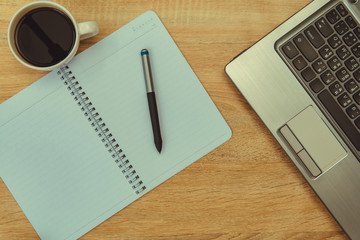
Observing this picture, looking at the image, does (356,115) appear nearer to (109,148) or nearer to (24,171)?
(109,148)

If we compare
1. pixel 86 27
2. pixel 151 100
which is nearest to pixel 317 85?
pixel 151 100

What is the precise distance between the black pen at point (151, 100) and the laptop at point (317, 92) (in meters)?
0.13

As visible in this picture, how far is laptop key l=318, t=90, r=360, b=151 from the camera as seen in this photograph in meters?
0.48

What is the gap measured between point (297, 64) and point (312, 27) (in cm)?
6

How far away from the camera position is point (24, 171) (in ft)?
1.64

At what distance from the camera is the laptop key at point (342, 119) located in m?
0.48

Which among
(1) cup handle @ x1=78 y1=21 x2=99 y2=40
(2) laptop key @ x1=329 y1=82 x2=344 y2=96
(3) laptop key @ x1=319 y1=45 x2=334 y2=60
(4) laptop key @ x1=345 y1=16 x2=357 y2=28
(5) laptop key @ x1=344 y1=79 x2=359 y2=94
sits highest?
(1) cup handle @ x1=78 y1=21 x2=99 y2=40

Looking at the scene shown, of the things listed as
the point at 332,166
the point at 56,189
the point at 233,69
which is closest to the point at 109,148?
the point at 56,189

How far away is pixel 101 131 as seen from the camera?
508mm

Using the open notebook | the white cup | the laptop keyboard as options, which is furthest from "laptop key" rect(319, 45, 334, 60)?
the white cup

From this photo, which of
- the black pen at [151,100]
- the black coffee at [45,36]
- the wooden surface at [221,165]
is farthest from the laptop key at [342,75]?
the black coffee at [45,36]

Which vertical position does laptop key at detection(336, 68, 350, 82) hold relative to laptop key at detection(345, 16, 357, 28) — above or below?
below

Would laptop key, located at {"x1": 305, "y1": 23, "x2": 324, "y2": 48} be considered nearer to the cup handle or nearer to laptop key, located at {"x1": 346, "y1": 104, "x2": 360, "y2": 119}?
laptop key, located at {"x1": 346, "y1": 104, "x2": 360, "y2": 119}

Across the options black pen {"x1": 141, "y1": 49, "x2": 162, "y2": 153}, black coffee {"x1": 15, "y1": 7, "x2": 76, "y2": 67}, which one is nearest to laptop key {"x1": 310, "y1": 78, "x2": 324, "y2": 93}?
black pen {"x1": 141, "y1": 49, "x2": 162, "y2": 153}
